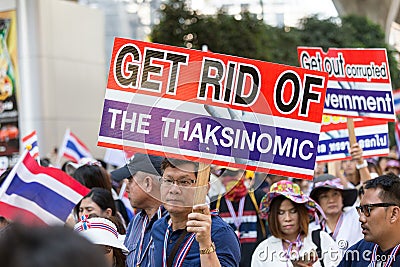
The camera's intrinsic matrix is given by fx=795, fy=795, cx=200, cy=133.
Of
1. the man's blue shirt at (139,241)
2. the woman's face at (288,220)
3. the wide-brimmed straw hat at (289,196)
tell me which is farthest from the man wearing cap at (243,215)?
the man's blue shirt at (139,241)

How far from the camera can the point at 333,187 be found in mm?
7078

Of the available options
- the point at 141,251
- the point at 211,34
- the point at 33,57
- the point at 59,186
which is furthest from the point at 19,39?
the point at 141,251

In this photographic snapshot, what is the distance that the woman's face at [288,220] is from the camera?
5.79 metres

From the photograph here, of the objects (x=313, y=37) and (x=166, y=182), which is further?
(x=313, y=37)

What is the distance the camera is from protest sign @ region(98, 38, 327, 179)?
4340mm

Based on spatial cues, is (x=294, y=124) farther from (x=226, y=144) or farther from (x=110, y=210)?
(x=110, y=210)

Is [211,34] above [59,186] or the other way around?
above

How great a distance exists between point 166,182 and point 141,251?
1.11 meters

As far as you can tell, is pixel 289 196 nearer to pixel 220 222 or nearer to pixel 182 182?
pixel 220 222

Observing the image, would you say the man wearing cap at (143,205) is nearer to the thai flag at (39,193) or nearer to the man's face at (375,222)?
the thai flag at (39,193)

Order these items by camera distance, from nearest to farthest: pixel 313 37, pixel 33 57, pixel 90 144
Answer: pixel 33 57 < pixel 90 144 < pixel 313 37

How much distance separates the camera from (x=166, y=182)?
4.14m

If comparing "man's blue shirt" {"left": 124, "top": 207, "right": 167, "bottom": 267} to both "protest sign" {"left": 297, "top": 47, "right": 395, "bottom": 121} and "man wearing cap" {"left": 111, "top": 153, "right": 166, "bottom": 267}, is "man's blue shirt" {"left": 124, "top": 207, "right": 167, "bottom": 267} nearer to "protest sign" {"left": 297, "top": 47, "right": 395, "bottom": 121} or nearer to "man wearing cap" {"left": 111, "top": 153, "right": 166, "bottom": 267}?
"man wearing cap" {"left": 111, "top": 153, "right": 166, "bottom": 267}

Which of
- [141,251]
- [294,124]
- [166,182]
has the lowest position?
[141,251]
